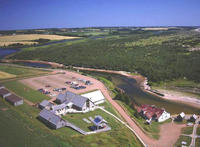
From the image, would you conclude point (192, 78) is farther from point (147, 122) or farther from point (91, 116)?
point (91, 116)

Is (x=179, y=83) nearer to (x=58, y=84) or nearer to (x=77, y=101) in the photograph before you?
(x=58, y=84)

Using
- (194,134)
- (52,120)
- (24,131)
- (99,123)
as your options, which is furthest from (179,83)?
(24,131)

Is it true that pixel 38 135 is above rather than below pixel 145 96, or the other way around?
above

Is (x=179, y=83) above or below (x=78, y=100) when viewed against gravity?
below

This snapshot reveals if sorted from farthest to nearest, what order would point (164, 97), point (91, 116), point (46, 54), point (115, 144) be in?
point (46, 54) → point (164, 97) → point (91, 116) → point (115, 144)

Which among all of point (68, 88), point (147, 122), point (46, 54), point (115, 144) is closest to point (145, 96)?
point (147, 122)

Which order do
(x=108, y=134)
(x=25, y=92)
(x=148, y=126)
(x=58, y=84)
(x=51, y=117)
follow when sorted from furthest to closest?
(x=58, y=84), (x=25, y=92), (x=148, y=126), (x=51, y=117), (x=108, y=134)
